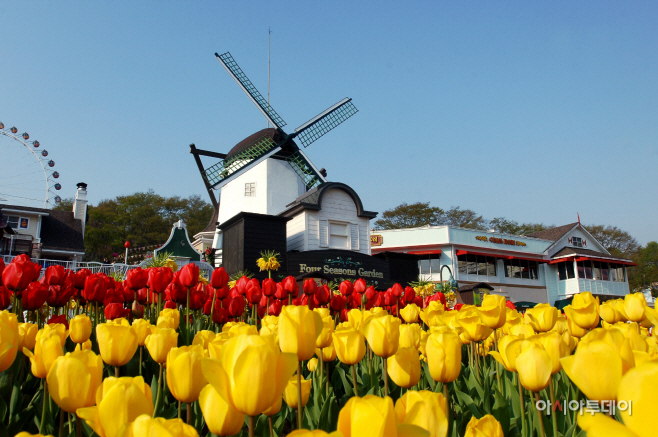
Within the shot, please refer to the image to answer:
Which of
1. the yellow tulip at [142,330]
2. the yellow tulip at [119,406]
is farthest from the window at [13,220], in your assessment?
the yellow tulip at [119,406]

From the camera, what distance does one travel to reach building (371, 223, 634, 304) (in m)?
31.7

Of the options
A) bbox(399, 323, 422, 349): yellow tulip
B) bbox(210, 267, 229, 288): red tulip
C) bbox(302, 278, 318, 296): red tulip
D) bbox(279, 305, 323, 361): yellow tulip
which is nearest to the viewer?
bbox(279, 305, 323, 361): yellow tulip

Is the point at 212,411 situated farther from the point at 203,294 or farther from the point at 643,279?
the point at 643,279

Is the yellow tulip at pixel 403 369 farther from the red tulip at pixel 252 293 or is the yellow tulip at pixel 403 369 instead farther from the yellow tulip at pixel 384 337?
the red tulip at pixel 252 293

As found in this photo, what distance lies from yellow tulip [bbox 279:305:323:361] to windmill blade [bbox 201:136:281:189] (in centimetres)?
2140

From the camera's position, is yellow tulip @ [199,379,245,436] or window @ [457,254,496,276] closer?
yellow tulip @ [199,379,245,436]

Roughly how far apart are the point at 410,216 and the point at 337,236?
1120 inches

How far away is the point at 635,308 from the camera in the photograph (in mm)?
2594

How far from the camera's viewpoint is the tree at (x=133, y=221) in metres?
40.8

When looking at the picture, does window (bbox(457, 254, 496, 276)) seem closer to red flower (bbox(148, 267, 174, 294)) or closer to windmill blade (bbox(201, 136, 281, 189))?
windmill blade (bbox(201, 136, 281, 189))

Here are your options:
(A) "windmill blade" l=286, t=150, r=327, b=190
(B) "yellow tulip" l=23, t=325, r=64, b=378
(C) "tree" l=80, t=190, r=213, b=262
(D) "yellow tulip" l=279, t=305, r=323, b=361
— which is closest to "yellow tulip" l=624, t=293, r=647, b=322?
(D) "yellow tulip" l=279, t=305, r=323, b=361

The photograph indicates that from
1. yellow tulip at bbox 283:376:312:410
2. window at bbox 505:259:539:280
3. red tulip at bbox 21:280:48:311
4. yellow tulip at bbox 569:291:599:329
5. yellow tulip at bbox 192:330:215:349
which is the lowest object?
yellow tulip at bbox 283:376:312:410

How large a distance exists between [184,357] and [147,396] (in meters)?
0.20

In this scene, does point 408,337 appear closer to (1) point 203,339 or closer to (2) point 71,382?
(1) point 203,339
